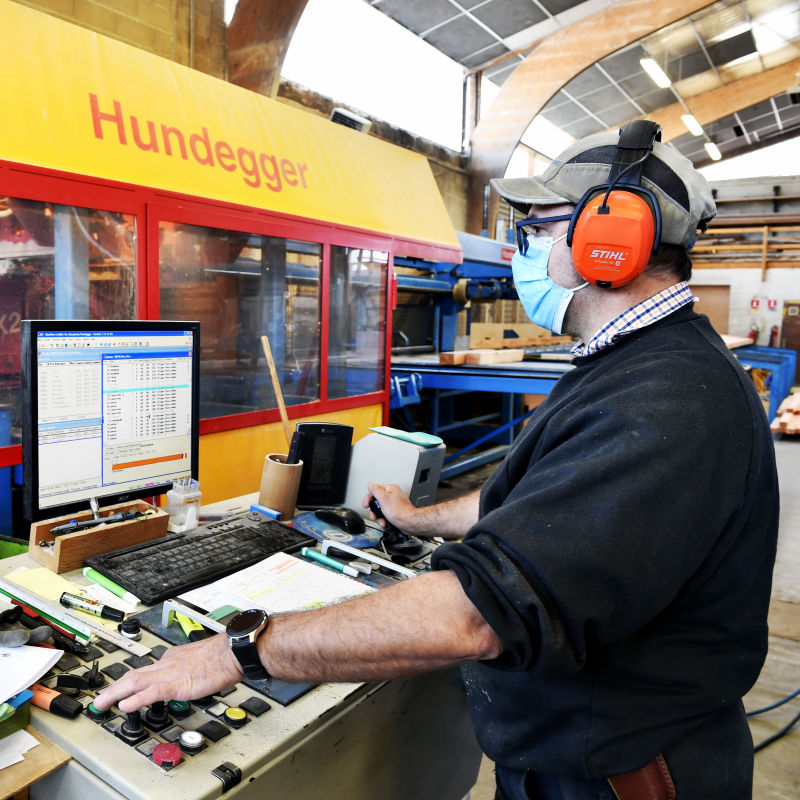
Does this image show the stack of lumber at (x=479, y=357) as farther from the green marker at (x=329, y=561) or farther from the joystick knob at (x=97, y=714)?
the joystick knob at (x=97, y=714)

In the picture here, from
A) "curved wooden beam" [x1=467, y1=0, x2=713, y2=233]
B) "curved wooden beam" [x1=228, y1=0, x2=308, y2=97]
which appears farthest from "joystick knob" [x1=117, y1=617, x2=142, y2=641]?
"curved wooden beam" [x1=467, y1=0, x2=713, y2=233]

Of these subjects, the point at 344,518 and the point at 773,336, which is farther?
the point at 773,336

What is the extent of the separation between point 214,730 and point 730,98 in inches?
480

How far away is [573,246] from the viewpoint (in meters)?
1.08

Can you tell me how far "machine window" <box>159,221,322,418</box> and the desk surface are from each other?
1.86 metres

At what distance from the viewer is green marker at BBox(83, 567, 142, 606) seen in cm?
123

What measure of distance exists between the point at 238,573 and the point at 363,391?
3.01 meters

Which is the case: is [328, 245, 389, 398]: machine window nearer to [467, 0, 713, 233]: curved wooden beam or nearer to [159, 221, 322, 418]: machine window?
[159, 221, 322, 418]: machine window

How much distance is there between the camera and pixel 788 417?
7656 mm

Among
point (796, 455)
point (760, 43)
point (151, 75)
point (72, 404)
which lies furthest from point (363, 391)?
point (760, 43)

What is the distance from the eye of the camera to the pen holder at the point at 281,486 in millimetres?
1738

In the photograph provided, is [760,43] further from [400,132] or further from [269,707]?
[269,707]

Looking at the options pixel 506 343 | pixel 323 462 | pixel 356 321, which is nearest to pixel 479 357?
pixel 356 321

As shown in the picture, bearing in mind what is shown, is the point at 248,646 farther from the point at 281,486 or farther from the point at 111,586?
the point at 281,486
